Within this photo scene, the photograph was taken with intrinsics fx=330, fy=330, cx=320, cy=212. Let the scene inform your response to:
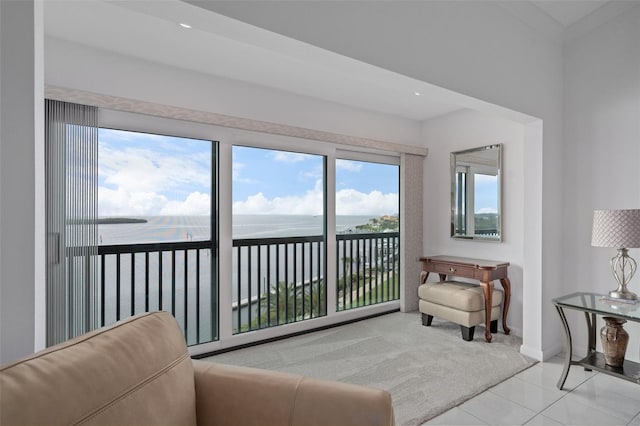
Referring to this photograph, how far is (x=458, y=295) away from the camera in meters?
3.26

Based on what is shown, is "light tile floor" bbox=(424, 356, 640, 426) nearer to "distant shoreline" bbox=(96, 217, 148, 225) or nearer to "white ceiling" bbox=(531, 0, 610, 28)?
"distant shoreline" bbox=(96, 217, 148, 225)

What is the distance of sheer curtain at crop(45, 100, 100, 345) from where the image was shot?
88.6 inches

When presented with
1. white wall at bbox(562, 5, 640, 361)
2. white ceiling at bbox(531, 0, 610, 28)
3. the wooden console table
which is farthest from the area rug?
white ceiling at bbox(531, 0, 610, 28)

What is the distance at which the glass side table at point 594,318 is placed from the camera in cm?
215

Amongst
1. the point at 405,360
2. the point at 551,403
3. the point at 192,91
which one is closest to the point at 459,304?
the point at 405,360

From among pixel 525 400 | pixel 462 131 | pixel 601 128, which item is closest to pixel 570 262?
pixel 601 128

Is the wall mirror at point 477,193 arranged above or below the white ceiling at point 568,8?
below

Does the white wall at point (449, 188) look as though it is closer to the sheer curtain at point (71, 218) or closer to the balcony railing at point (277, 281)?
the balcony railing at point (277, 281)

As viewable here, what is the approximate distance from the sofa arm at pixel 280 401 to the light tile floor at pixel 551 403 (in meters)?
1.18

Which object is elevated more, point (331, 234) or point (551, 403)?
point (331, 234)

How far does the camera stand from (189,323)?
297 cm

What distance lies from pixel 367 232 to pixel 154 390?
3.33m

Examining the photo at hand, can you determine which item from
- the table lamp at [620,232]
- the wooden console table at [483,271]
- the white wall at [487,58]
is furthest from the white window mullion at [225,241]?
the table lamp at [620,232]

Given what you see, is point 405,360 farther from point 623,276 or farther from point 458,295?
point 623,276
